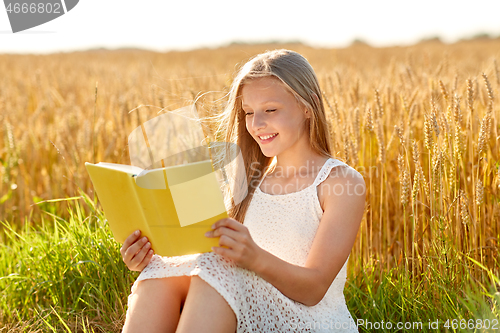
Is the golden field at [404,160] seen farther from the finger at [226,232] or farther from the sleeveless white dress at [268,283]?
the finger at [226,232]

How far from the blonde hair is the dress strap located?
0.09 m

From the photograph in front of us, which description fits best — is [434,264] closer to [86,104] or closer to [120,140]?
[120,140]

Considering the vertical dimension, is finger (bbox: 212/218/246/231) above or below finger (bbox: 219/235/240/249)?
above

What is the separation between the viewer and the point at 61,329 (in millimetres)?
1531

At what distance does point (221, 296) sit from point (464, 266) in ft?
2.88

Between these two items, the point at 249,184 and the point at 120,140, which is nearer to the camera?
the point at 249,184

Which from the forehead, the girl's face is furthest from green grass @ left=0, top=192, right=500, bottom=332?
the forehead

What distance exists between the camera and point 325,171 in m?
1.26

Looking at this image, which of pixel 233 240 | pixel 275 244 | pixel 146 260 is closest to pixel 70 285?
pixel 146 260

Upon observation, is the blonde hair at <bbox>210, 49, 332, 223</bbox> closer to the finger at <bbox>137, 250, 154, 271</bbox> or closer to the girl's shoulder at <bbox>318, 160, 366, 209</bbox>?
the girl's shoulder at <bbox>318, 160, 366, 209</bbox>

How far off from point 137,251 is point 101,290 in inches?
24.0

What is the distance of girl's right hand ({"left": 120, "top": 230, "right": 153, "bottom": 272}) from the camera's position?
1084mm

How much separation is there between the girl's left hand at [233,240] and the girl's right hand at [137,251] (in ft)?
0.72

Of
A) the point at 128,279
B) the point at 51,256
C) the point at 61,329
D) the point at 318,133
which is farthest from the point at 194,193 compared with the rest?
the point at 51,256
